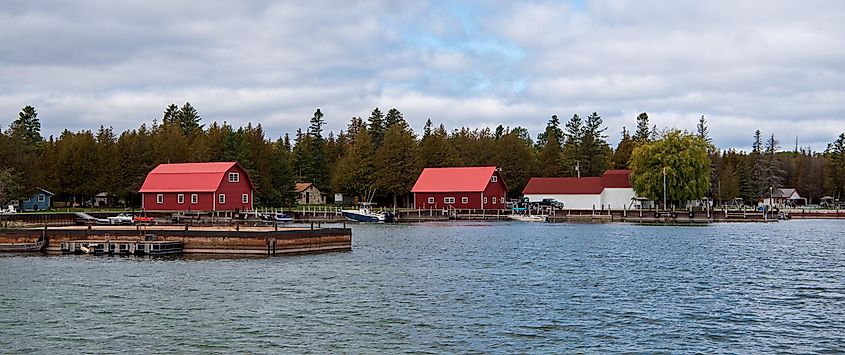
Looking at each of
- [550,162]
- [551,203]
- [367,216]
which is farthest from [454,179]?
[550,162]

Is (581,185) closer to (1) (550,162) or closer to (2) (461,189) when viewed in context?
(2) (461,189)

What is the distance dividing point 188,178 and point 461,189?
1298 inches

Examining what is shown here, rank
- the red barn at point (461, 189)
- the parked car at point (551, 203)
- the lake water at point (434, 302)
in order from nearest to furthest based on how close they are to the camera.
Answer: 1. the lake water at point (434, 302)
2. the red barn at point (461, 189)
3. the parked car at point (551, 203)

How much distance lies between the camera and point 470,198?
102938 millimetres

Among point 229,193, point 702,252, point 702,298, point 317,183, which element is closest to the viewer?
point 702,298

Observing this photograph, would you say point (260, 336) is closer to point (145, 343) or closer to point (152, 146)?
point (145, 343)

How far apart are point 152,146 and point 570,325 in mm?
92843

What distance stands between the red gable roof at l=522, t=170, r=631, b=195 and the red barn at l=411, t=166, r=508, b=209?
5957mm

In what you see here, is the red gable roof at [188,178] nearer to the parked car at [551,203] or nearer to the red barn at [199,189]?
the red barn at [199,189]

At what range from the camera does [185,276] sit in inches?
1501

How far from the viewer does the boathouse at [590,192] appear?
108m

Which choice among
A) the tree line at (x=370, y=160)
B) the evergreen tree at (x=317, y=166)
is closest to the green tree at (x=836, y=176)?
the tree line at (x=370, y=160)

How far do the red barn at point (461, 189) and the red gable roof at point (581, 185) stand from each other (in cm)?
596

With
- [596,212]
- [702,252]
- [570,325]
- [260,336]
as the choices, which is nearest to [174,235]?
[260,336]
